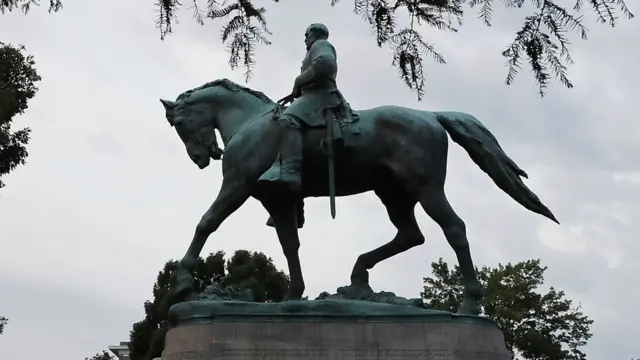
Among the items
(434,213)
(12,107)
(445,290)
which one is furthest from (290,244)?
(445,290)

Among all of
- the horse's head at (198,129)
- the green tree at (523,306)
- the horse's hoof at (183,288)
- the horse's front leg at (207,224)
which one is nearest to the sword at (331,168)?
the horse's front leg at (207,224)

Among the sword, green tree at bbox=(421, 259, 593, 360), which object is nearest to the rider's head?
the sword

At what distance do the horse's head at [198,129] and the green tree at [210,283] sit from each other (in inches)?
556

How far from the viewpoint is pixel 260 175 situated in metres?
8.18

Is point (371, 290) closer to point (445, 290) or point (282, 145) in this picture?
point (282, 145)

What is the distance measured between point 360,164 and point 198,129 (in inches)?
70.4

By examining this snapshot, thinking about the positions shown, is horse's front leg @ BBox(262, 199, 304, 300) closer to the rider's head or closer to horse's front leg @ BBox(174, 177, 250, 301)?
horse's front leg @ BBox(174, 177, 250, 301)

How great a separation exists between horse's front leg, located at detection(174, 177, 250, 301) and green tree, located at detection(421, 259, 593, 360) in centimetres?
2409

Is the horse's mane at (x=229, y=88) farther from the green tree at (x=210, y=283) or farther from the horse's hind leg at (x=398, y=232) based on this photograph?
the green tree at (x=210, y=283)

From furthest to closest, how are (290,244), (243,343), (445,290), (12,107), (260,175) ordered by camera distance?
(445,290) < (12,107) < (290,244) < (260,175) < (243,343)

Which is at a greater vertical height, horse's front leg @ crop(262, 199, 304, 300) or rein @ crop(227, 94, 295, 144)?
rein @ crop(227, 94, 295, 144)

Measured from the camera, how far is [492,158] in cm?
855

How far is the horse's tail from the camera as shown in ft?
28.1

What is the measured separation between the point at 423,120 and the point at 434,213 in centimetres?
97
